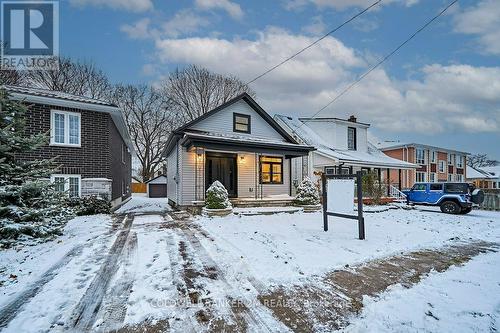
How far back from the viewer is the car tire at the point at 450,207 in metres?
14.1

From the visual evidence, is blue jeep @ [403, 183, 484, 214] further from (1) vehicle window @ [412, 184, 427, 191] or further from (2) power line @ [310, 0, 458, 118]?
(2) power line @ [310, 0, 458, 118]

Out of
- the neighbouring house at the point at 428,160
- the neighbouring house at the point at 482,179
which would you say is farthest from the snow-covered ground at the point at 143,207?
the neighbouring house at the point at 482,179

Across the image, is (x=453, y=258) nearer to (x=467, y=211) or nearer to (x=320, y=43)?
(x=320, y=43)

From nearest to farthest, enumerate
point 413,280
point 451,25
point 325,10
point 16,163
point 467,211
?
point 413,280
point 16,163
point 451,25
point 325,10
point 467,211

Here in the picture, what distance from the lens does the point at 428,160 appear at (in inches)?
1190

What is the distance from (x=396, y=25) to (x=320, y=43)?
2829 millimetres

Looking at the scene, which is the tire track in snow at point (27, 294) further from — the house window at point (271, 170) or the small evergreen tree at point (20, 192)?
the house window at point (271, 170)

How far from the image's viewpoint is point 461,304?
3416 millimetres

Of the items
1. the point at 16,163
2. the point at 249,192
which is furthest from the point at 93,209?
the point at 249,192

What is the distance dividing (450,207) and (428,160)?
1894 centimetres

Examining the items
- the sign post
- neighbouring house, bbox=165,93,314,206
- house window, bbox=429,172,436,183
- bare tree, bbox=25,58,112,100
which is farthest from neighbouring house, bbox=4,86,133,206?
house window, bbox=429,172,436,183

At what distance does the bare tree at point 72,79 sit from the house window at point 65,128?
16652 millimetres

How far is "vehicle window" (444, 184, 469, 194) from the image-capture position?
1405 cm

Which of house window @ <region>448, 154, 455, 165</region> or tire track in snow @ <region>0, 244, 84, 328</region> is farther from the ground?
house window @ <region>448, 154, 455, 165</region>
